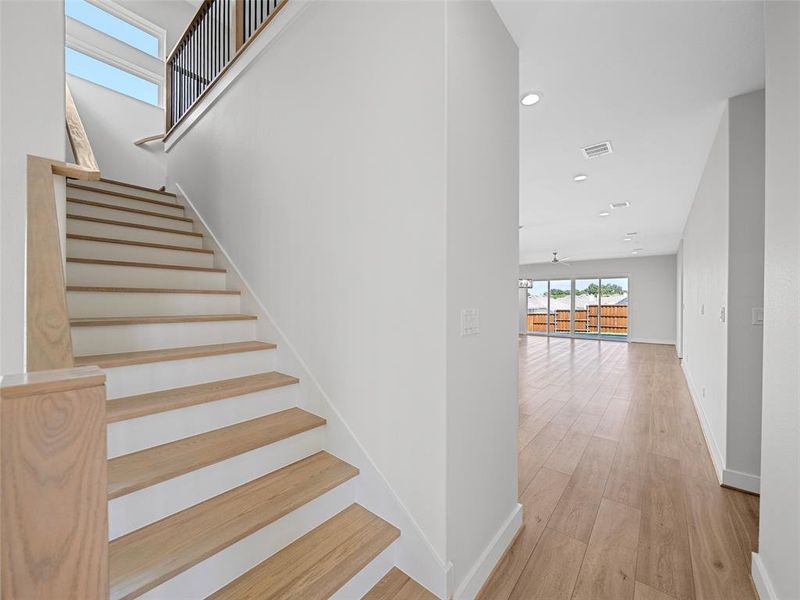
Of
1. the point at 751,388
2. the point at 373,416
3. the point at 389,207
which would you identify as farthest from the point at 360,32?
the point at 751,388

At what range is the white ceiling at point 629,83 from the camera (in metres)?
1.66

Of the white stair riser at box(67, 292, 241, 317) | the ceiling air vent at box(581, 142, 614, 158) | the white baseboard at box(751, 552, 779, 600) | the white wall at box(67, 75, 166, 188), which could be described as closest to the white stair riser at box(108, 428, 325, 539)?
the white stair riser at box(67, 292, 241, 317)

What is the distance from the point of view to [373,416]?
156 cm

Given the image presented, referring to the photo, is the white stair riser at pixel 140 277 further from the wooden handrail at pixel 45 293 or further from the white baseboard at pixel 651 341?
the white baseboard at pixel 651 341

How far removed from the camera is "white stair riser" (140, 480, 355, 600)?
1.07 meters

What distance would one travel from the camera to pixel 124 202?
3064 mm

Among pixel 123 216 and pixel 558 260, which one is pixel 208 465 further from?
pixel 558 260

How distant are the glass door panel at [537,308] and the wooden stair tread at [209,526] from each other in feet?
37.8

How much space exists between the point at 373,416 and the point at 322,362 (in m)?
0.45

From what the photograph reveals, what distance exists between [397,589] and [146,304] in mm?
2085

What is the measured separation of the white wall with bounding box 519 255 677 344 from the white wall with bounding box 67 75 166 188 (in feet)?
36.9

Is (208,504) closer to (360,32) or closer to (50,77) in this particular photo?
(50,77)

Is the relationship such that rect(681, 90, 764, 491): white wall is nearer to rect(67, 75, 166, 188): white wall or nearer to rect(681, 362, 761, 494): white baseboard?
rect(681, 362, 761, 494): white baseboard

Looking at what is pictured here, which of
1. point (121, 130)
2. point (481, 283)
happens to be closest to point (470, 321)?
point (481, 283)
